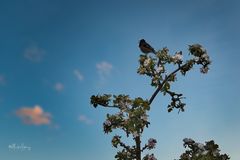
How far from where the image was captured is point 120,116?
1950cm

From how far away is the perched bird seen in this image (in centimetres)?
2165

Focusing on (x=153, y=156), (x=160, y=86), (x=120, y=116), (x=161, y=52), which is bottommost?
(x=153, y=156)

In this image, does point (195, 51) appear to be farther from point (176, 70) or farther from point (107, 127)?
point (107, 127)

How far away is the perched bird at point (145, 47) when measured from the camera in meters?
21.6

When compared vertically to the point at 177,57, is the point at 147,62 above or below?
below

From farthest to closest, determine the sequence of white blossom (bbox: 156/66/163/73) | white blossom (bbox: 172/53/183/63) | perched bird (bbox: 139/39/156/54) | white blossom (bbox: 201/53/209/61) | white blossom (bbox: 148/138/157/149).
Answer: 1. perched bird (bbox: 139/39/156/54)
2. white blossom (bbox: 201/53/209/61)
3. white blossom (bbox: 172/53/183/63)
4. white blossom (bbox: 156/66/163/73)
5. white blossom (bbox: 148/138/157/149)

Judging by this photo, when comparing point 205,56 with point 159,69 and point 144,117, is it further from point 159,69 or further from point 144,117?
point 144,117

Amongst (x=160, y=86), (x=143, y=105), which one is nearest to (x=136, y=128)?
(x=143, y=105)

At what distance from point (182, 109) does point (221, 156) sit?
2513mm

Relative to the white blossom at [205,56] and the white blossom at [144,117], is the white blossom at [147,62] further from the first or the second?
the white blossom at [144,117]

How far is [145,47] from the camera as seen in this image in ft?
71.7

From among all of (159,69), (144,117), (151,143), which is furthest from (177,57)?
(151,143)

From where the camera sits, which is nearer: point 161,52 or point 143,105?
point 143,105

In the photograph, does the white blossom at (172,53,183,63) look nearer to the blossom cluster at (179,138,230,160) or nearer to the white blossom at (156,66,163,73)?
the white blossom at (156,66,163,73)
